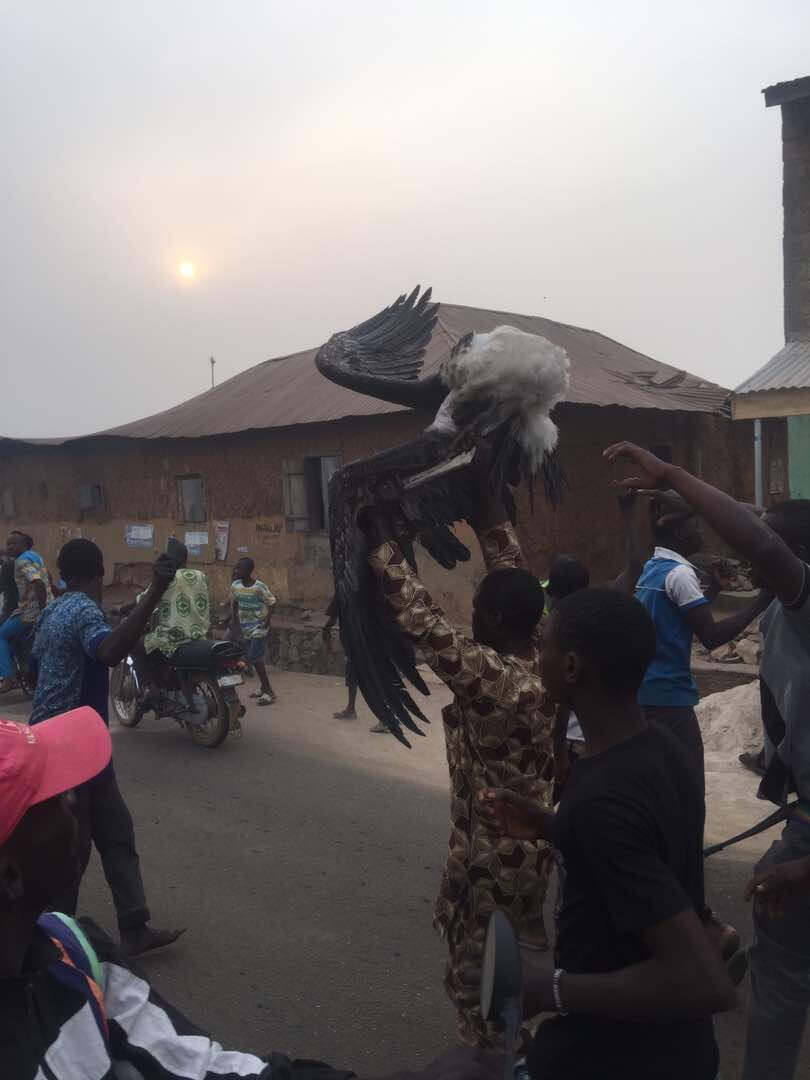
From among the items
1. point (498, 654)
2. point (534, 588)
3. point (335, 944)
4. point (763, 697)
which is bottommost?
point (335, 944)

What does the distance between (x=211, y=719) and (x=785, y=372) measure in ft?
23.1

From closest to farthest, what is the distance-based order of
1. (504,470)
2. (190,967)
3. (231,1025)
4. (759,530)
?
(759,530) < (504,470) < (231,1025) < (190,967)

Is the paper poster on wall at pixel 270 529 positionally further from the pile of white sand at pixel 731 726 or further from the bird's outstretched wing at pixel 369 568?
the bird's outstretched wing at pixel 369 568

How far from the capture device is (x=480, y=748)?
7.87ft

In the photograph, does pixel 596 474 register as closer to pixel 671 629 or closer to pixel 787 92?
pixel 787 92

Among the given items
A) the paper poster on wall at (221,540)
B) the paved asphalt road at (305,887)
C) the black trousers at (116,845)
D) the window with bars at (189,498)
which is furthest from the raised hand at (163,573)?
the window with bars at (189,498)

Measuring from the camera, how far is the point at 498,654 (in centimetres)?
242

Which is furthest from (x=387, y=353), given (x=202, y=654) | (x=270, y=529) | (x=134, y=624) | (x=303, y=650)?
(x=270, y=529)

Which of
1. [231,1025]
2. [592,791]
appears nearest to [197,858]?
[231,1025]

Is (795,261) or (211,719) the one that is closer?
(211,719)

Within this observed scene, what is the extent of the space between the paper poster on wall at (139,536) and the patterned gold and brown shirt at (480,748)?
13664 mm

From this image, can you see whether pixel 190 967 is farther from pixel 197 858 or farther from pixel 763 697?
pixel 763 697

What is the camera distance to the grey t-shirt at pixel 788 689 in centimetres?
242

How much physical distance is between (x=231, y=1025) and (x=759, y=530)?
279cm
